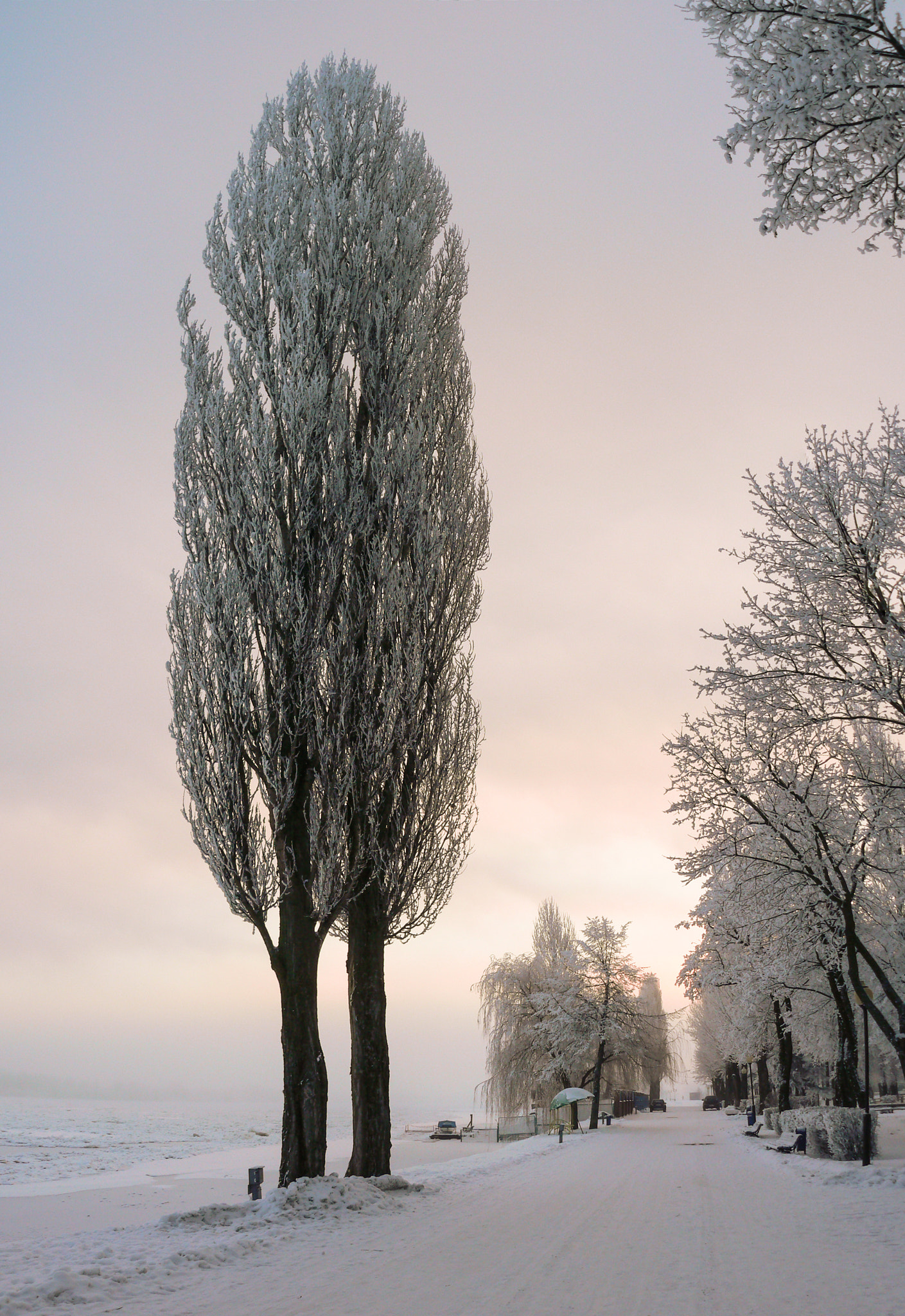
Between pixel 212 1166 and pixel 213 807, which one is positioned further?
pixel 212 1166

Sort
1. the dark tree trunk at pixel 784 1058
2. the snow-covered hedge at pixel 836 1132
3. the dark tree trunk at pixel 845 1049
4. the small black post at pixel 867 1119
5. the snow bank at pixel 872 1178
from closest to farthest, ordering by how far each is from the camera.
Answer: the snow bank at pixel 872 1178 → the small black post at pixel 867 1119 → the snow-covered hedge at pixel 836 1132 → the dark tree trunk at pixel 845 1049 → the dark tree trunk at pixel 784 1058

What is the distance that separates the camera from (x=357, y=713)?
44.8 feet

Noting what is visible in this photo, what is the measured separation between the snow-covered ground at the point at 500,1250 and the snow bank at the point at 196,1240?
25 millimetres

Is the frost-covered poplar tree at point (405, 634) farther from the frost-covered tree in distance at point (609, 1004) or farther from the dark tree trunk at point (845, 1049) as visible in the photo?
the frost-covered tree in distance at point (609, 1004)

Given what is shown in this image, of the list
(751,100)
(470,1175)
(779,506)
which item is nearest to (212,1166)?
(470,1175)

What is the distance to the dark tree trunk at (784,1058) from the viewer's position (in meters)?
26.9

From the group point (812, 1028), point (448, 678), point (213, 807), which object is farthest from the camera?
point (812, 1028)

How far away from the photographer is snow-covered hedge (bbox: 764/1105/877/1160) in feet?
55.4

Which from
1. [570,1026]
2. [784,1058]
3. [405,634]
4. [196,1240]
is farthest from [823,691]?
[570,1026]

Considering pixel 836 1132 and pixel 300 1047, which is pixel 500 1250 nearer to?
pixel 300 1047

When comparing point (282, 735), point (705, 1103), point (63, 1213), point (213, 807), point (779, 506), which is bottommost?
point (705, 1103)

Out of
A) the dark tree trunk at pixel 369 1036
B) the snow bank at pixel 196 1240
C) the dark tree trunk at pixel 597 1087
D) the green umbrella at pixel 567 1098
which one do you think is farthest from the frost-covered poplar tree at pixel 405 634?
the dark tree trunk at pixel 597 1087

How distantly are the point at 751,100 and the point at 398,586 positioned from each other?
30.2ft

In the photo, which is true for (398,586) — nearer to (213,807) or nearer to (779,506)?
(213,807)
